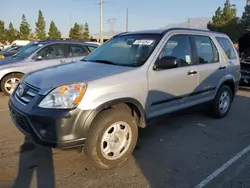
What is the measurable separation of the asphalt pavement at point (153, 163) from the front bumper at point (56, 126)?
0.49 meters

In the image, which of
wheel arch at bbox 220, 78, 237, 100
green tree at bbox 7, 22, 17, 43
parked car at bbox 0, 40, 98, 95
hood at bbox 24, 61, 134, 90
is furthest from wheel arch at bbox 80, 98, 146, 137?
green tree at bbox 7, 22, 17, 43

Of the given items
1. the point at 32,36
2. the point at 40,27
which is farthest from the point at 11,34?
the point at 40,27

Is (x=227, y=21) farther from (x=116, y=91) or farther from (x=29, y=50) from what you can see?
(x=116, y=91)

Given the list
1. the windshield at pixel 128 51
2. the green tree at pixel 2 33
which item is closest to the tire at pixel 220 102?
the windshield at pixel 128 51

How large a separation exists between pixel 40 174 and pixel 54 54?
5.64 m

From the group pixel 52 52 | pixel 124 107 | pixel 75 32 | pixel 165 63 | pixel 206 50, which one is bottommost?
pixel 124 107

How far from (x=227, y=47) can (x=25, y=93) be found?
4.28 m

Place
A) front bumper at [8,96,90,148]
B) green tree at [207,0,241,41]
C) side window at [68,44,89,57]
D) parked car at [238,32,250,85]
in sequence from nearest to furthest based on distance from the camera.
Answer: front bumper at [8,96,90,148] → side window at [68,44,89,57] → parked car at [238,32,250,85] → green tree at [207,0,241,41]

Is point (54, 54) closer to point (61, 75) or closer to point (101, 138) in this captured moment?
point (61, 75)

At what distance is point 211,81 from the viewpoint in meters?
5.35

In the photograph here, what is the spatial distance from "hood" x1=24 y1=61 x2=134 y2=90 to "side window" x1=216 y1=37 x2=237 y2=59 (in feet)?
8.98

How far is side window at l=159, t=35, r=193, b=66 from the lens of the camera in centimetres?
438

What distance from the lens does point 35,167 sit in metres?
3.59

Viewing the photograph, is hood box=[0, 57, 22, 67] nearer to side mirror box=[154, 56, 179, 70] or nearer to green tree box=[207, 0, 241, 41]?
side mirror box=[154, 56, 179, 70]
